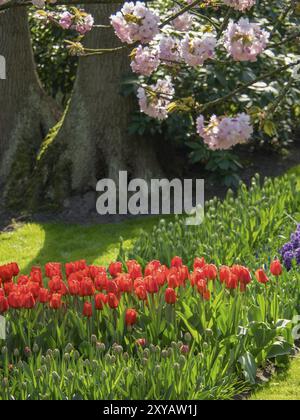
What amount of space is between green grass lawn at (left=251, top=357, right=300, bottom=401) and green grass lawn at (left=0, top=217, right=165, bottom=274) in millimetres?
3173

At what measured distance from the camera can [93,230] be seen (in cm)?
944

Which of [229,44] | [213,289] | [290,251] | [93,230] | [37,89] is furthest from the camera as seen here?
[37,89]

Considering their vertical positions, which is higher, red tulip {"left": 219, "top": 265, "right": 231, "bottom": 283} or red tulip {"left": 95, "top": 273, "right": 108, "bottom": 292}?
red tulip {"left": 219, "top": 265, "right": 231, "bottom": 283}

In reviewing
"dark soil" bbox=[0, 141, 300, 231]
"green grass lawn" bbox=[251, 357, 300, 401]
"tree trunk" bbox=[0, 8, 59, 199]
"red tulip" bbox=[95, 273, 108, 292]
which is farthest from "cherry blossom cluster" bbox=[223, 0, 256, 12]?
"tree trunk" bbox=[0, 8, 59, 199]

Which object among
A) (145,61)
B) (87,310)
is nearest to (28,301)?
(87,310)

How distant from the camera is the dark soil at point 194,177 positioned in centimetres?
976

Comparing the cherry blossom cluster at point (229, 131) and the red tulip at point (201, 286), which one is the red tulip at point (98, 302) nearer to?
the red tulip at point (201, 286)

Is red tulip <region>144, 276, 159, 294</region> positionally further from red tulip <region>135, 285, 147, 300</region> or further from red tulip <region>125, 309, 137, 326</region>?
red tulip <region>125, 309, 137, 326</region>

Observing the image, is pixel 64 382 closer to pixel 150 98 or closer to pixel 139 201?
pixel 150 98

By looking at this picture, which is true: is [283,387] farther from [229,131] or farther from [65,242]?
[65,242]

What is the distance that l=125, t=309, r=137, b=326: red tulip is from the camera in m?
5.42
